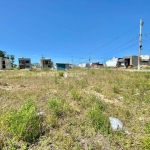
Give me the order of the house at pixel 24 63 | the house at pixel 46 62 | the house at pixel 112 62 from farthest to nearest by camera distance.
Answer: the house at pixel 46 62
the house at pixel 24 63
the house at pixel 112 62

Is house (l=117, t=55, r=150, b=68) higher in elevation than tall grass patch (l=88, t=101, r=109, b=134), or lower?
higher

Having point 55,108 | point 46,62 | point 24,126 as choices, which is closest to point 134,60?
point 46,62

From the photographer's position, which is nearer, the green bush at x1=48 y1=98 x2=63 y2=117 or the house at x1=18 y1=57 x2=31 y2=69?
the green bush at x1=48 y1=98 x2=63 y2=117

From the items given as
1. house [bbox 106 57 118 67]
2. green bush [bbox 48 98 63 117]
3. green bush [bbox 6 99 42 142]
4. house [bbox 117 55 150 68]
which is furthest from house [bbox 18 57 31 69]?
green bush [bbox 6 99 42 142]

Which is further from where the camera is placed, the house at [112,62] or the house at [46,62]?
the house at [46,62]

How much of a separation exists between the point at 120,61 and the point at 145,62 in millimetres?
7935

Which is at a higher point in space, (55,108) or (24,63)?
(24,63)

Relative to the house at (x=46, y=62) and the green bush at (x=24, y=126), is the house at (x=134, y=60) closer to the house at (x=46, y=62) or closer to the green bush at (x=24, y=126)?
the house at (x=46, y=62)

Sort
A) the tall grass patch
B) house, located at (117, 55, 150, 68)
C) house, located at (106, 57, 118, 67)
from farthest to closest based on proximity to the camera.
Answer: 1. house, located at (106, 57, 118, 67)
2. house, located at (117, 55, 150, 68)
3. the tall grass patch

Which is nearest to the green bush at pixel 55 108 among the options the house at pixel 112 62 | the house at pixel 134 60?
the house at pixel 134 60

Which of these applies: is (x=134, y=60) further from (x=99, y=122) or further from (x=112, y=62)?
(x=99, y=122)

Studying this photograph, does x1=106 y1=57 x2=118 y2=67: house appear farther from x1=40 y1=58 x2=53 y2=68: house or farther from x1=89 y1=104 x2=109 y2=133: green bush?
x1=89 y1=104 x2=109 y2=133: green bush

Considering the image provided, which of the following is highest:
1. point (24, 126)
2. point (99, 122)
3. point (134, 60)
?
point (134, 60)

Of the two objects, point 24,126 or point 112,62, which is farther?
point 112,62
